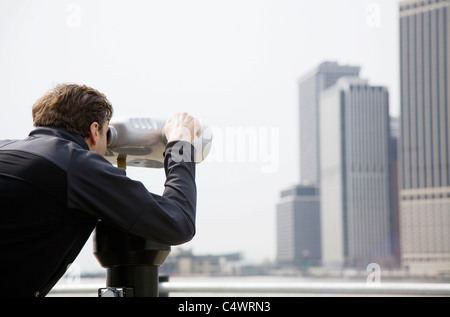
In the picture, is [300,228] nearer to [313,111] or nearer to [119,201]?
[313,111]

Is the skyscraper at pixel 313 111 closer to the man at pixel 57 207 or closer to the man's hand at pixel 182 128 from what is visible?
the man's hand at pixel 182 128

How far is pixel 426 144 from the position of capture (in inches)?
2405

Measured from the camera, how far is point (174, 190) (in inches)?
36.5

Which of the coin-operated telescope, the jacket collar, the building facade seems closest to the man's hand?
the coin-operated telescope

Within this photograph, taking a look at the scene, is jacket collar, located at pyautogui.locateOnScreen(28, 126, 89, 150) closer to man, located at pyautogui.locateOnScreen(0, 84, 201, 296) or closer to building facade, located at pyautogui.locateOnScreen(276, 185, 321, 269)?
man, located at pyautogui.locateOnScreen(0, 84, 201, 296)

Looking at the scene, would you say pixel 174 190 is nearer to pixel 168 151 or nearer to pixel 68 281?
pixel 168 151

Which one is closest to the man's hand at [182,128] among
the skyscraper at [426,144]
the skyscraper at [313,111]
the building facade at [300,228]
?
the skyscraper at [426,144]

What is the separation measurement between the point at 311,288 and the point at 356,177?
68.5 meters

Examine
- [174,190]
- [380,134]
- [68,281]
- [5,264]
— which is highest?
[380,134]

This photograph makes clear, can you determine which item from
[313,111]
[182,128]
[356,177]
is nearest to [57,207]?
[182,128]

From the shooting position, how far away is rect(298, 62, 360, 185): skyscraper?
78000mm
